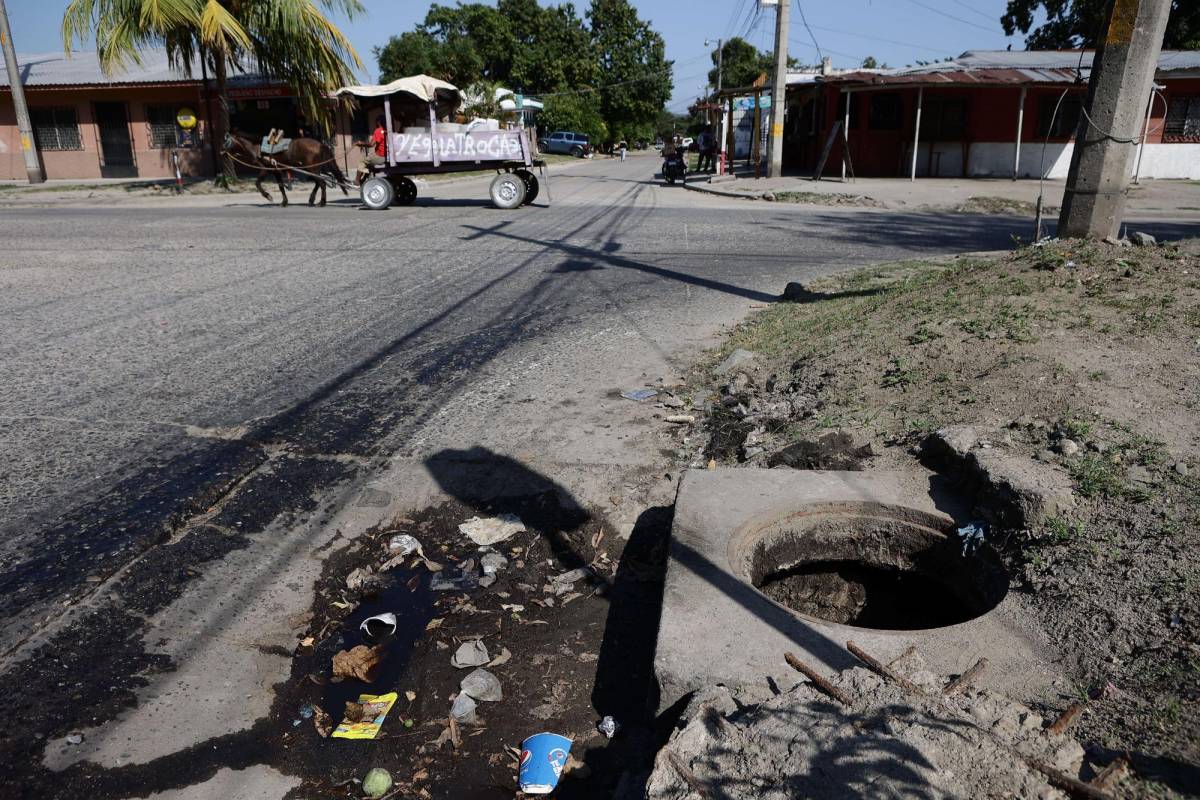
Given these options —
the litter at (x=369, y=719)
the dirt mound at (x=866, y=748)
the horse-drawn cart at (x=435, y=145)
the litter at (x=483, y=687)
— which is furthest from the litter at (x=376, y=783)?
the horse-drawn cart at (x=435, y=145)

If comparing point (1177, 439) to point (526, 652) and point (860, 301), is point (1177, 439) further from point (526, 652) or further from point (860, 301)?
point (860, 301)

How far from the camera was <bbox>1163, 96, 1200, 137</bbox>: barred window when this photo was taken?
24828mm

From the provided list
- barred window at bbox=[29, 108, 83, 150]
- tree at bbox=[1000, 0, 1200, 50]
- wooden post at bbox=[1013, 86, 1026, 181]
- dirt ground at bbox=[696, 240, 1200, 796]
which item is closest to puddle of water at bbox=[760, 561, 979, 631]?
dirt ground at bbox=[696, 240, 1200, 796]

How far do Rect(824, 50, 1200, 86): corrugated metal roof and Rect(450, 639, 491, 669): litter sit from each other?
22.7m

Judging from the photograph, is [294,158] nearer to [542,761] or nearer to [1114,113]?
[1114,113]

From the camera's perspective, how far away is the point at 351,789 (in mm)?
2385

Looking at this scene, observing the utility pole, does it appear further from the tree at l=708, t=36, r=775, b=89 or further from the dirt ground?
the tree at l=708, t=36, r=775, b=89

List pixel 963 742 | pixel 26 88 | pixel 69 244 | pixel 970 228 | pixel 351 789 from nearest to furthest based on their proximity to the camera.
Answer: pixel 963 742 → pixel 351 789 → pixel 69 244 → pixel 970 228 → pixel 26 88

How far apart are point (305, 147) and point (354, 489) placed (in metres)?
16.4

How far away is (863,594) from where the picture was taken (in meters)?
3.55

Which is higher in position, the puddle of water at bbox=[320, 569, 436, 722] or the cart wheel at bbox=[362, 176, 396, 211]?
the cart wheel at bbox=[362, 176, 396, 211]

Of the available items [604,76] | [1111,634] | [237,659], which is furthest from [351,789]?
[604,76]

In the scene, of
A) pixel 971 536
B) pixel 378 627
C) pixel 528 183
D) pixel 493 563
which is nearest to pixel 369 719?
pixel 378 627

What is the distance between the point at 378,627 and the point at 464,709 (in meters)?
0.63
